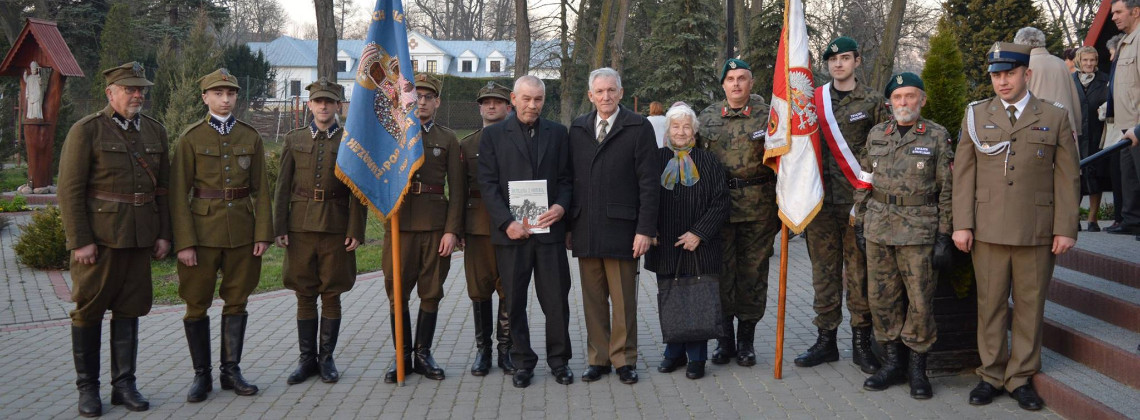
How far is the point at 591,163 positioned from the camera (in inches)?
249

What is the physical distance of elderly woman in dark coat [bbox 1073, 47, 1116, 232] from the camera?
380 inches

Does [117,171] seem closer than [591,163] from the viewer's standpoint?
Yes

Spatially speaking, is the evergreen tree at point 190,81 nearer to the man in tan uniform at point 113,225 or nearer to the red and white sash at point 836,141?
the man in tan uniform at point 113,225

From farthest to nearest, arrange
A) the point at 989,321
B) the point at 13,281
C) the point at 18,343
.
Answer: the point at 13,281
the point at 18,343
the point at 989,321

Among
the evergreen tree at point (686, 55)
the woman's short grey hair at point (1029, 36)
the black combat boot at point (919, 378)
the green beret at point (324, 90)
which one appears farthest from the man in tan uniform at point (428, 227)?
the evergreen tree at point (686, 55)

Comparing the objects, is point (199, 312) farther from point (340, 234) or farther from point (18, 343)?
point (18, 343)

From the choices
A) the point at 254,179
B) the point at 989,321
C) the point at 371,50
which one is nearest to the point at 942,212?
the point at 989,321

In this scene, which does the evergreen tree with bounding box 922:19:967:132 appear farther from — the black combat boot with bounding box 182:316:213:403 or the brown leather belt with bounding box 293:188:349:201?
the black combat boot with bounding box 182:316:213:403

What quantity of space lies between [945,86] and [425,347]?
4096 mm

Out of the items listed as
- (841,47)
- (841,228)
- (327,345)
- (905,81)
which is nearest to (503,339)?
(327,345)

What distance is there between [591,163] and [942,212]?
2.28m

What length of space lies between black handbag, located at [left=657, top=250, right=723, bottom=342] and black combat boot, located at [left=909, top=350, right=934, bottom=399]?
4.16 feet

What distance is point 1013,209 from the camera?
554 centimetres

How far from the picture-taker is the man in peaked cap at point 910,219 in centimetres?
587
